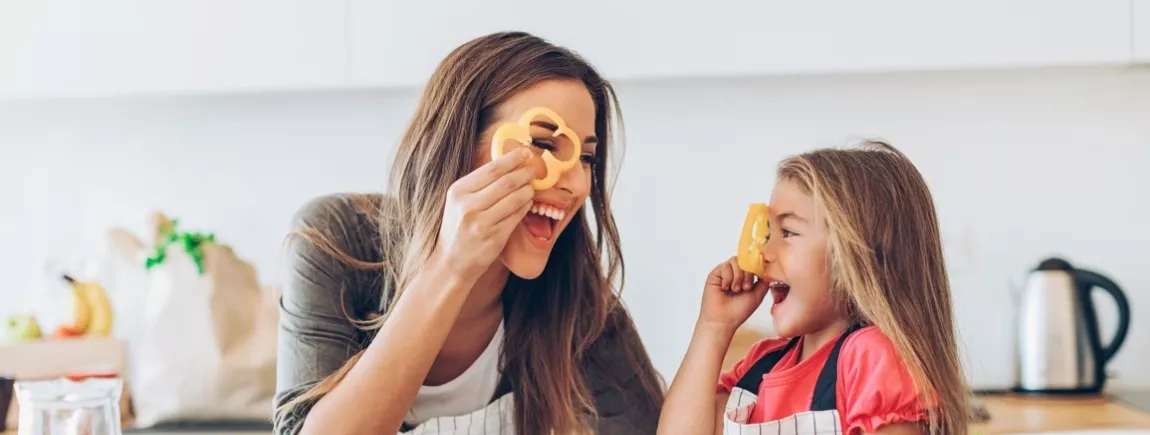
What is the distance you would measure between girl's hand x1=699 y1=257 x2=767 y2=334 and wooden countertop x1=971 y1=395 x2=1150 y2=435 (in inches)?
22.9

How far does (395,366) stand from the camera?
1180 millimetres

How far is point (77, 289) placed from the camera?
7.19 feet

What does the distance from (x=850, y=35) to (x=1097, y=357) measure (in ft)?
2.46

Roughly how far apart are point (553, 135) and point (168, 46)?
1.09 metres

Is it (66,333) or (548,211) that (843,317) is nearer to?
(548,211)

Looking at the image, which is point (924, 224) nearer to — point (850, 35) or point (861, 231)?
point (861, 231)

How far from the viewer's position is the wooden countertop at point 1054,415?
1.81 m

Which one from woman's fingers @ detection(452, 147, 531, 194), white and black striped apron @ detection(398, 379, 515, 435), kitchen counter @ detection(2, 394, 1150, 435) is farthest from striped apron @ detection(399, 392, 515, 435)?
kitchen counter @ detection(2, 394, 1150, 435)

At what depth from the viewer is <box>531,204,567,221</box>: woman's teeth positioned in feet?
4.06

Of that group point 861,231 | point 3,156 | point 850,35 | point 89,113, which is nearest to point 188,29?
point 89,113

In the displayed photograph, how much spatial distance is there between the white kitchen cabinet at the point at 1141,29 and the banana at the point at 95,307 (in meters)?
1.93

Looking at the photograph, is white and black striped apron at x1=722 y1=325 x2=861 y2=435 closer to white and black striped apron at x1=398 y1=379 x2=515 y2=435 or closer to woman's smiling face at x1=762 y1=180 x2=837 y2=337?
woman's smiling face at x1=762 y1=180 x2=837 y2=337

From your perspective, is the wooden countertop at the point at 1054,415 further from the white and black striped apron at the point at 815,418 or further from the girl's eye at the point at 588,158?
the girl's eye at the point at 588,158

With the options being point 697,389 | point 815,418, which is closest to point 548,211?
point 697,389
